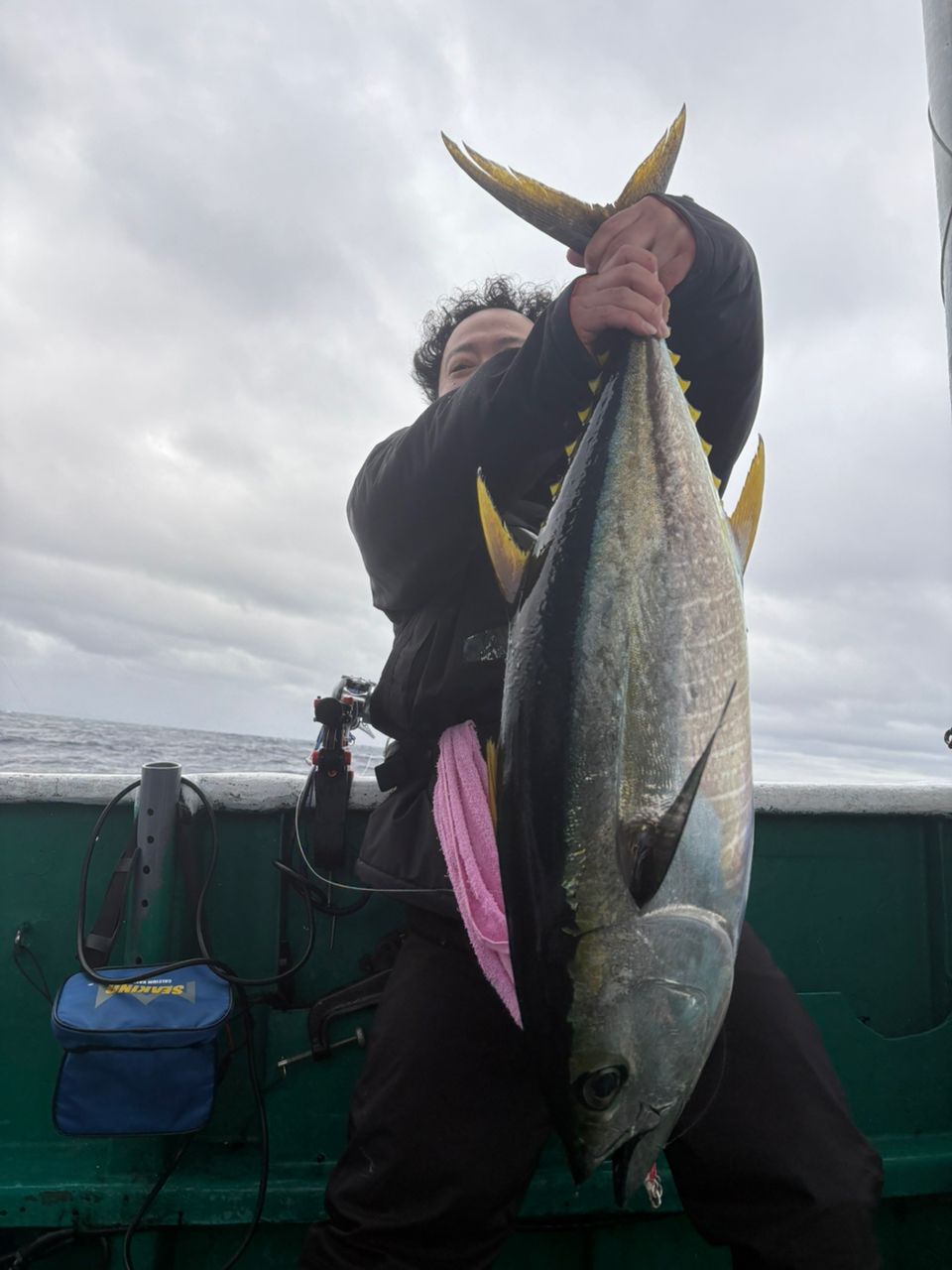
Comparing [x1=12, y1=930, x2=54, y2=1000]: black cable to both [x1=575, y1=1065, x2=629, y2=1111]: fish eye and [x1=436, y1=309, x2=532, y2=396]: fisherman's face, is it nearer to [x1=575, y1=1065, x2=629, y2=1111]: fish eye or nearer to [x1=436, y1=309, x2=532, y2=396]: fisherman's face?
[x1=575, y1=1065, x2=629, y2=1111]: fish eye

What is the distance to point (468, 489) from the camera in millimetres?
1809

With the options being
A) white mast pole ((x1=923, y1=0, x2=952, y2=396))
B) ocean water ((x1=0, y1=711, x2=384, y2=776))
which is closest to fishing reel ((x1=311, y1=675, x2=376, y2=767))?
ocean water ((x1=0, y1=711, x2=384, y2=776))

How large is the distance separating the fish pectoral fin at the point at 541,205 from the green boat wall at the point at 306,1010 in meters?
1.90

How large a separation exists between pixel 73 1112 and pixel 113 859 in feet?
2.67

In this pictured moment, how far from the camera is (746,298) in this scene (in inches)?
66.6

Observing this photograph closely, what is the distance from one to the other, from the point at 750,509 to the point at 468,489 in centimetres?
66

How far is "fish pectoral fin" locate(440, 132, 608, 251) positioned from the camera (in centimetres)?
157

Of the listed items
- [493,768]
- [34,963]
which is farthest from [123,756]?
[493,768]

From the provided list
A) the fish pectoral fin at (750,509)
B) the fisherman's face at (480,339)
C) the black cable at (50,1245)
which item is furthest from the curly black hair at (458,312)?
the black cable at (50,1245)

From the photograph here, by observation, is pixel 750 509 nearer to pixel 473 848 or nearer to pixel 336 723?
pixel 473 848

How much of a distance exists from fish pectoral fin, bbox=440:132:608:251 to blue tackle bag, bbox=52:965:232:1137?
7.47ft

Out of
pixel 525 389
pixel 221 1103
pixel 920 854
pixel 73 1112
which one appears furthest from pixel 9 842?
pixel 920 854

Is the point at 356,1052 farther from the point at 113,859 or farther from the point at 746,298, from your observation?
the point at 746,298

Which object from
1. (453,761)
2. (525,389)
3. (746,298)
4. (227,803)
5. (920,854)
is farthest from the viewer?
(920,854)
